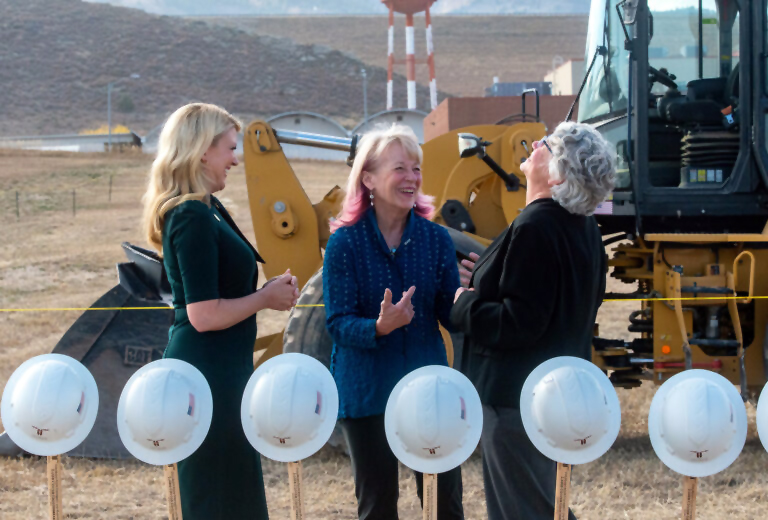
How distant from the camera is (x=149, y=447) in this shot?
268 cm

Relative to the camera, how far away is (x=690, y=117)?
17.7 ft

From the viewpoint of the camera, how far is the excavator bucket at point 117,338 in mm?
5578

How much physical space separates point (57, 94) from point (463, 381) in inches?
2790

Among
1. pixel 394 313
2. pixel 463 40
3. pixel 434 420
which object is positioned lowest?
pixel 434 420

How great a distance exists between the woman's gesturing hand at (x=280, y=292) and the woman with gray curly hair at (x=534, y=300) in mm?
521

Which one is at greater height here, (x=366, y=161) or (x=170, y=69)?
(x=170, y=69)

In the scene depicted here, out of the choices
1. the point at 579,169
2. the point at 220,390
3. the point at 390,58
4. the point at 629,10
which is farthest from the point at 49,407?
the point at 390,58

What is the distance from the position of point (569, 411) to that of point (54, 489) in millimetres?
1461

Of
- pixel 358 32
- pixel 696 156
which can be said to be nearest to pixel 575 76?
pixel 696 156

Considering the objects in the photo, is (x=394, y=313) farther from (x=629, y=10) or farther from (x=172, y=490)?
(x=629, y=10)

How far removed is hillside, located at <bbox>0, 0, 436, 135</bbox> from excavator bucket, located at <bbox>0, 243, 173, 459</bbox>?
57582mm

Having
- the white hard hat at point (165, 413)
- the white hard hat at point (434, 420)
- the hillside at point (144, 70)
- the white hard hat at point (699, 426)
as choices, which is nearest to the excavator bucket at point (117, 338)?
the white hard hat at point (165, 413)

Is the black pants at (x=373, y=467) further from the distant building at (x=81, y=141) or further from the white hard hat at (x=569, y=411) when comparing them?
the distant building at (x=81, y=141)

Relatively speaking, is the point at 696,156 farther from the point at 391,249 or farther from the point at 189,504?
the point at 189,504
